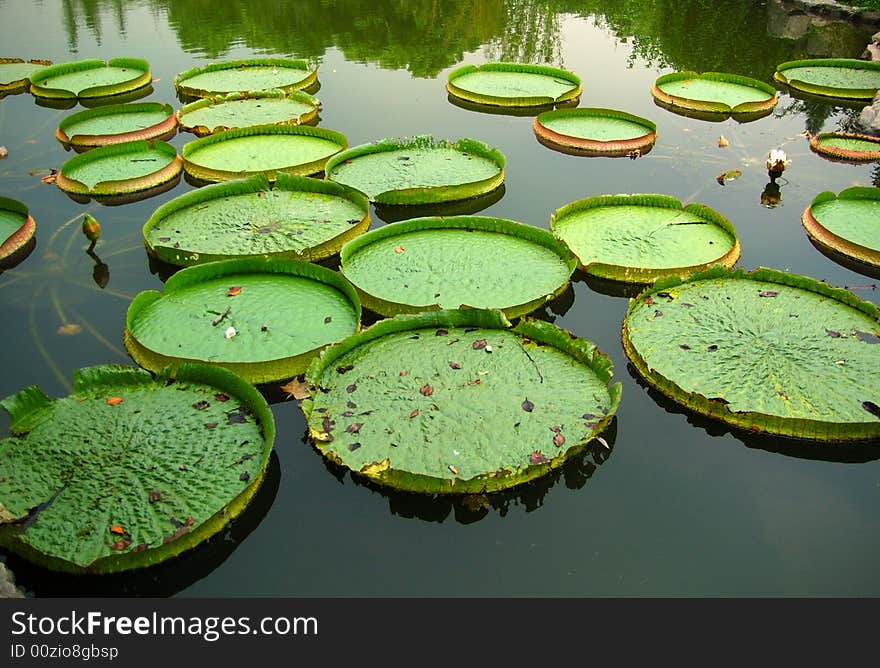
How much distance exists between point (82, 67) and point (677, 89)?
7.59 meters

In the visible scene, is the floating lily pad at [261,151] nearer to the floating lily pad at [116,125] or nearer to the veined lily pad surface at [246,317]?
the floating lily pad at [116,125]

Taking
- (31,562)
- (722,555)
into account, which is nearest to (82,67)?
(31,562)

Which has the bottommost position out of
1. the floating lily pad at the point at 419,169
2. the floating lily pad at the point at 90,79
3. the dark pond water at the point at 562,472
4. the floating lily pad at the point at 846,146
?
the dark pond water at the point at 562,472

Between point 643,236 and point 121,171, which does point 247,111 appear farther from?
point 643,236

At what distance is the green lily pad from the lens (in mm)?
6952

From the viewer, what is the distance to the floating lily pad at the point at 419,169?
5.57m

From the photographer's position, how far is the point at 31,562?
2.74 meters

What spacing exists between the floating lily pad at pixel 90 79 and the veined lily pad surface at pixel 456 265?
5.47 m

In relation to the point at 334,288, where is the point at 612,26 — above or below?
above

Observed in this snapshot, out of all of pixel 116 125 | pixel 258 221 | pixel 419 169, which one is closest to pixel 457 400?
pixel 258 221

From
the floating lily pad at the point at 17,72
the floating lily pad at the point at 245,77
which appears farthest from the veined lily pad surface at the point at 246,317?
the floating lily pad at the point at 17,72

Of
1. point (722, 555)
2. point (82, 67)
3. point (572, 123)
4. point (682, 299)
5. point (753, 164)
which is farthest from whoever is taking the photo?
point (82, 67)
